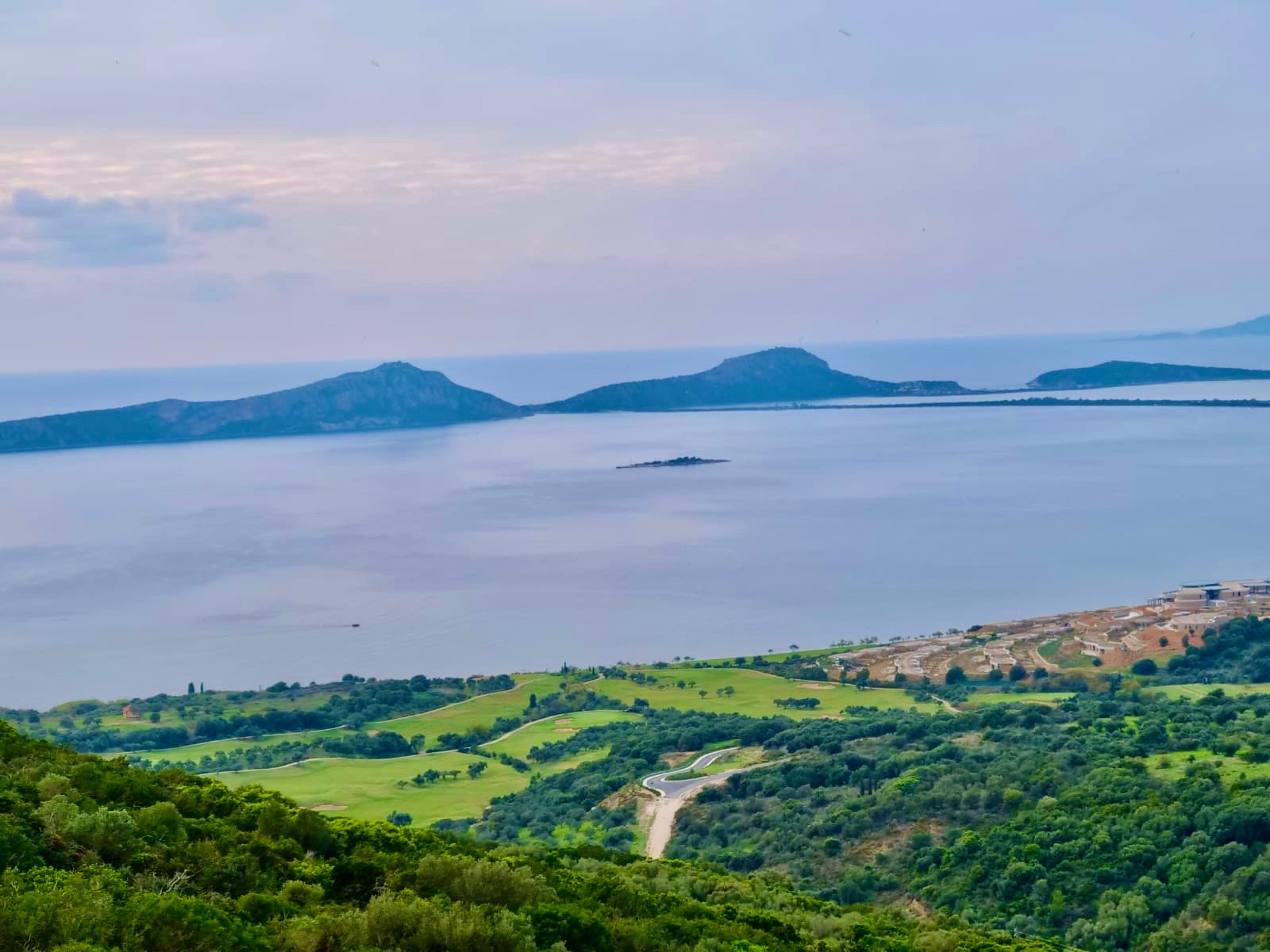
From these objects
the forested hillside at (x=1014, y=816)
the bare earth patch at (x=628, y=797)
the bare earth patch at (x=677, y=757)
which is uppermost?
the forested hillside at (x=1014, y=816)

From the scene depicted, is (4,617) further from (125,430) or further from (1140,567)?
(125,430)

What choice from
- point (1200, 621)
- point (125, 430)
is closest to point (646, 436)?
point (125, 430)

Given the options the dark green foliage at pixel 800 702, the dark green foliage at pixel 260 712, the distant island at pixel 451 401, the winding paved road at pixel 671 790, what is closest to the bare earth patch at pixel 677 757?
the winding paved road at pixel 671 790

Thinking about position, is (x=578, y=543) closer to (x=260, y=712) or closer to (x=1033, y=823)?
(x=260, y=712)

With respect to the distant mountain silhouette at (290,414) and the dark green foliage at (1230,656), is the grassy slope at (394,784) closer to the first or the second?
the dark green foliage at (1230,656)

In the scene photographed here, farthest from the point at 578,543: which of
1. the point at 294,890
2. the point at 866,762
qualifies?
the point at 294,890

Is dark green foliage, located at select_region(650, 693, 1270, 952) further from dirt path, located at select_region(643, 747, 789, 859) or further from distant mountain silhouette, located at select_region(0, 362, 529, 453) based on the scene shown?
distant mountain silhouette, located at select_region(0, 362, 529, 453)

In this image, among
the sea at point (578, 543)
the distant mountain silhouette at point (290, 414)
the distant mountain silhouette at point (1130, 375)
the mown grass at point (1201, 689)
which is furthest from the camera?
the distant mountain silhouette at point (1130, 375)
